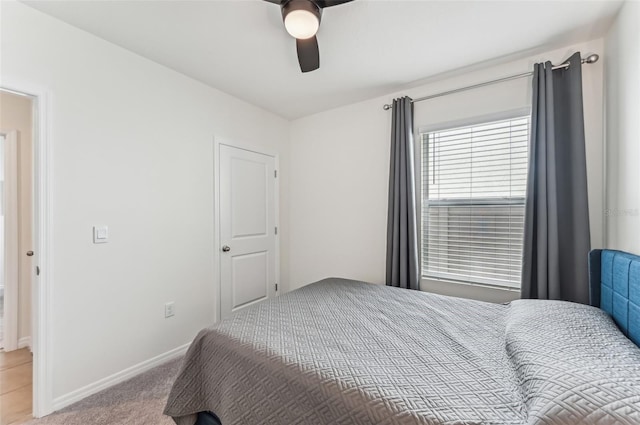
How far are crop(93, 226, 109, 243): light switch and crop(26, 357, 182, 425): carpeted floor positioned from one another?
1057 millimetres

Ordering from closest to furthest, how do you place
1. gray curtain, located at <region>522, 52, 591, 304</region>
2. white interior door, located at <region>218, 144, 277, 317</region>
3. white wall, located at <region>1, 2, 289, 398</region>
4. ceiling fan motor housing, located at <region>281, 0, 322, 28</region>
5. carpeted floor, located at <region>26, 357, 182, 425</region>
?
ceiling fan motor housing, located at <region>281, 0, 322, 28</region>, carpeted floor, located at <region>26, 357, 182, 425</region>, white wall, located at <region>1, 2, 289, 398</region>, gray curtain, located at <region>522, 52, 591, 304</region>, white interior door, located at <region>218, 144, 277, 317</region>

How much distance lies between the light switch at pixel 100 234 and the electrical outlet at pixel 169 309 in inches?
29.1

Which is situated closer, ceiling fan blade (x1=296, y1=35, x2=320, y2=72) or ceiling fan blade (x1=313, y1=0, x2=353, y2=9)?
ceiling fan blade (x1=313, y1=0, x2=353, y2=9)

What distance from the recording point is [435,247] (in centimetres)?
268

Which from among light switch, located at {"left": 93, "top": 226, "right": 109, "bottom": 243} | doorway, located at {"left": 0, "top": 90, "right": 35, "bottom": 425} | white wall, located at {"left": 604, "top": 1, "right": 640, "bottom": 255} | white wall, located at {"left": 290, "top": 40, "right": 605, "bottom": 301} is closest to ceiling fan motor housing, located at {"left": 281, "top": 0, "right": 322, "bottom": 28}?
white wall, located at {"left": 290, "top": 40, "right": 605, "bottom": 301}

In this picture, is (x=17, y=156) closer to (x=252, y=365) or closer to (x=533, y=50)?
(x=252, y=365)

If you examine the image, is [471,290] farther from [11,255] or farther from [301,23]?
[11,255]

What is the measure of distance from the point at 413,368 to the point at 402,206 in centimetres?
168

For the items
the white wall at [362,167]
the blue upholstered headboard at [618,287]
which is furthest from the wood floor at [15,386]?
the blue upholstered headboard at [618,287]

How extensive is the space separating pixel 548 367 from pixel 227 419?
1273 millimetres

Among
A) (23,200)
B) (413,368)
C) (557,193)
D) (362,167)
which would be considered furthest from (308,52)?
(23,200)

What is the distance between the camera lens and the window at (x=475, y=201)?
229 cm

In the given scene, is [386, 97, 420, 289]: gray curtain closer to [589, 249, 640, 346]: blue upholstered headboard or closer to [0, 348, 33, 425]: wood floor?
[589, 249, 640, 346]: blue upholstered headboard

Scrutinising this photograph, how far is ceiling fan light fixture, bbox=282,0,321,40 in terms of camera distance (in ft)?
4.85
